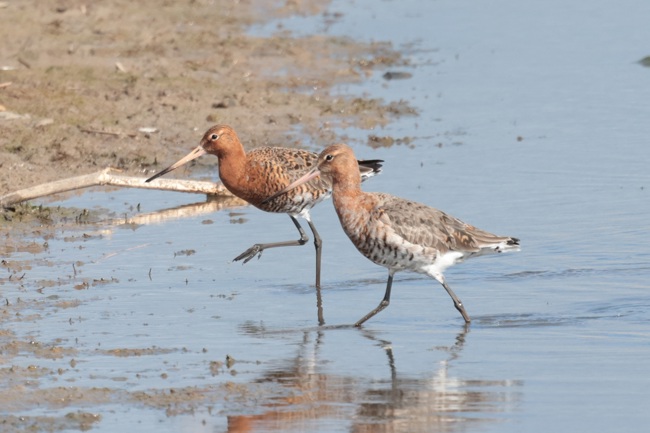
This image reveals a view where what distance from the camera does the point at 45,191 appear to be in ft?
39.2

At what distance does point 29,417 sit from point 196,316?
2.49 m

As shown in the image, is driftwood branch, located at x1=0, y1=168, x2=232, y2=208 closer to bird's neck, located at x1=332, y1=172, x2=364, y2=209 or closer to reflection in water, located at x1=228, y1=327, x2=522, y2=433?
bird's neck, located at x1=332, y1=172, x2=364, y2=209

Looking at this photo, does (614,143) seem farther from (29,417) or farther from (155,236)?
(29,417)

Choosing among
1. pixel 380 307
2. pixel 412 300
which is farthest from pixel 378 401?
pixel 412 300

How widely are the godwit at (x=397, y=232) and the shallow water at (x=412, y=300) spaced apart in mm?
431

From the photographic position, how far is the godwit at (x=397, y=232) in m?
9.43

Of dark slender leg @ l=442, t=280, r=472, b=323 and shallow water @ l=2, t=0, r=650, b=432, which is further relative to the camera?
dark slender leg @ l=442, t=280, r=472, b=323

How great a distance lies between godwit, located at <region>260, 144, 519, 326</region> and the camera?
30.9 feet

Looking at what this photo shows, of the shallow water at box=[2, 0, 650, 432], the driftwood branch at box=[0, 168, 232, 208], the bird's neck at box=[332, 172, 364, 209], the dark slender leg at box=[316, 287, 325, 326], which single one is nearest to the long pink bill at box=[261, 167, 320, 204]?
the bird's neck at box=[332, 172, 364, 209]

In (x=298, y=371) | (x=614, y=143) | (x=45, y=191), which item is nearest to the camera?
(x=298, y=371)

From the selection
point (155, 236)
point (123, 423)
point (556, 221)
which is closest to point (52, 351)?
point (123, 423)

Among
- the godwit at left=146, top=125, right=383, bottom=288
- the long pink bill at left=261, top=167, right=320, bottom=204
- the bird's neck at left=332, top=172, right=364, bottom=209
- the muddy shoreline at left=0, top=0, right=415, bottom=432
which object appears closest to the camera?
the muddy shoreline at left=0, top=0, right=415, bottom=432

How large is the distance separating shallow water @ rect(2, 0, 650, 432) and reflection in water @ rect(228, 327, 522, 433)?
0.02 metres

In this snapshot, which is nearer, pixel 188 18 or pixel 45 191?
pixel 45 191
